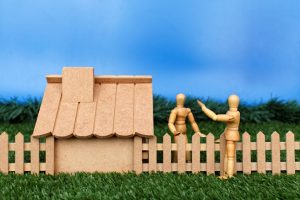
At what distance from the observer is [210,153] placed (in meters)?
5.29

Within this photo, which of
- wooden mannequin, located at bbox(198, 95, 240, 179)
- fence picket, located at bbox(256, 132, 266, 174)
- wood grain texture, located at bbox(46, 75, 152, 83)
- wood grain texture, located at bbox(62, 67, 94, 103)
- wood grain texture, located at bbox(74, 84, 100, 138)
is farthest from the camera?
wood grain texture, located at bbox(46, 75, 152, 83)

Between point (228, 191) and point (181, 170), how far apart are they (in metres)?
1.00

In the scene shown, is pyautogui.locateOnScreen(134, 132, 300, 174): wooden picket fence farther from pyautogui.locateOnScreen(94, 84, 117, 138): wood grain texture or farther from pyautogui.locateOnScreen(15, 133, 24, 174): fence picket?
pyautogui.locateOnScreen(15, 133, 24, 174): fence picket

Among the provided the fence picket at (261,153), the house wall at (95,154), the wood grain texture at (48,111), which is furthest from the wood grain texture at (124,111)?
the fence picket at (261,153)

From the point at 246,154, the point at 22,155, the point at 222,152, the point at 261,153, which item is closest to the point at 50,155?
the point at 22,155

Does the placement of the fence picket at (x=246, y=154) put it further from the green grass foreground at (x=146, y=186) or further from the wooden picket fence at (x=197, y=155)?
the green grass foreground at (x=146, y=186)

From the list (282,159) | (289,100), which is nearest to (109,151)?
(282,159)

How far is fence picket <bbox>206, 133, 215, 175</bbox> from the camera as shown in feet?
17.3

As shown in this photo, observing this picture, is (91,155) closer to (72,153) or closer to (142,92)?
(72,153)

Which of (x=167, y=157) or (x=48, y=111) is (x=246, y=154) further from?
(x=48, y=111)

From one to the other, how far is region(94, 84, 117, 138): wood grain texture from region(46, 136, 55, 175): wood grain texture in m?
0.58

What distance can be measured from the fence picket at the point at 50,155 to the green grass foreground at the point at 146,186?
123 mm

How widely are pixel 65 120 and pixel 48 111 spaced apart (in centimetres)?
29

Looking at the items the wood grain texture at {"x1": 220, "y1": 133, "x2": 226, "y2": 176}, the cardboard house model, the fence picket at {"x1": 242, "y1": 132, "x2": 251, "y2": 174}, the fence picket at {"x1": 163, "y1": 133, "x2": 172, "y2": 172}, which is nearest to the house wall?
the cardboard house model
